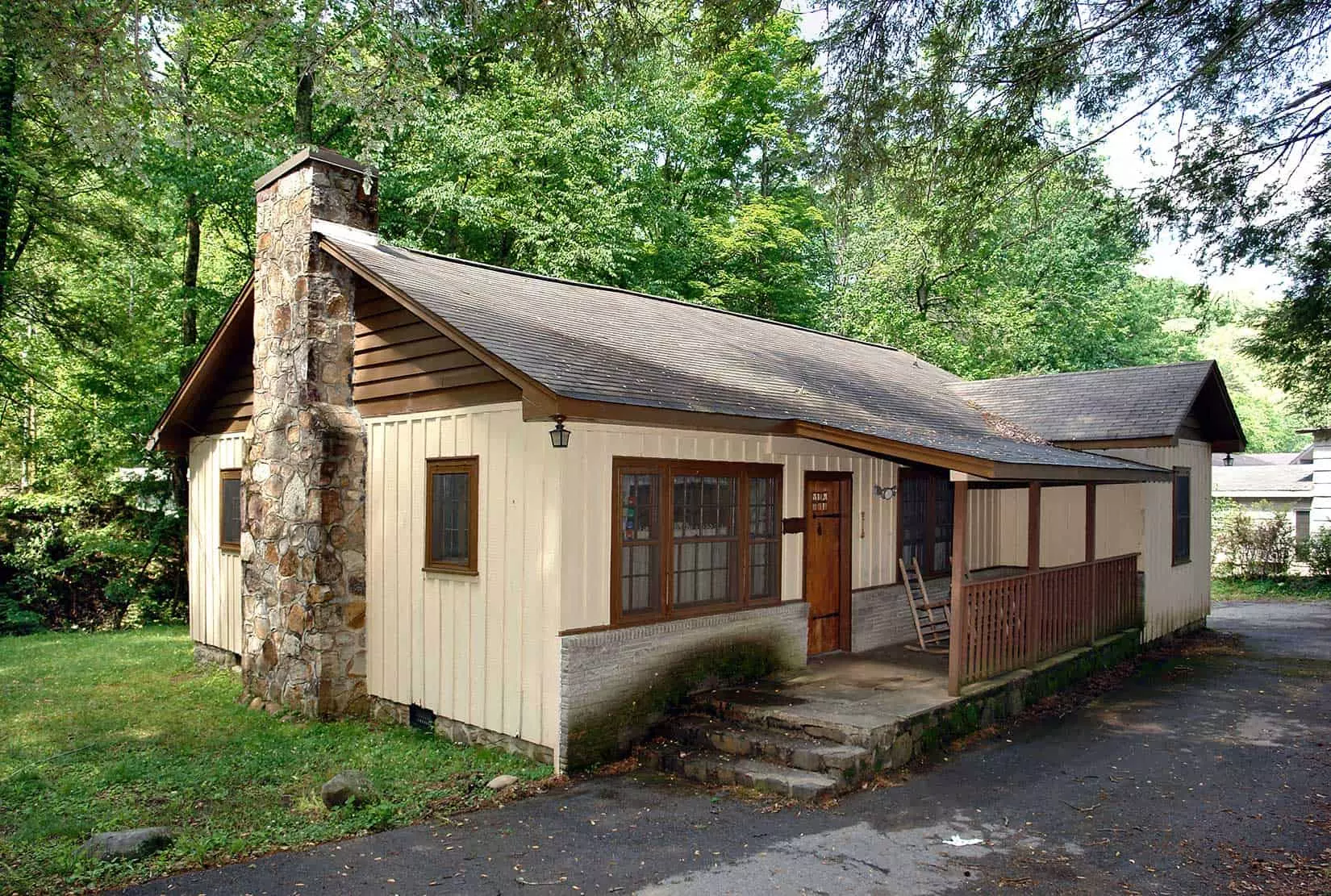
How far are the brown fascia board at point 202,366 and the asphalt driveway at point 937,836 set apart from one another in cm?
656

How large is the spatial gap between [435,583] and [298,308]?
3.11 metres

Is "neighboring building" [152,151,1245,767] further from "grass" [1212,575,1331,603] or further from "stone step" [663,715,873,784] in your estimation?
"grass" [1212,575,1331,603]

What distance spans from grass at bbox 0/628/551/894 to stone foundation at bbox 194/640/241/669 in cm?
54

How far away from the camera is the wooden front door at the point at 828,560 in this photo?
9734 millimetres

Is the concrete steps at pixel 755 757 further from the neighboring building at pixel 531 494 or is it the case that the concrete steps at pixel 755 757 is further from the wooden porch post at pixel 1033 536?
the wooden porch post at pixel 1033 536

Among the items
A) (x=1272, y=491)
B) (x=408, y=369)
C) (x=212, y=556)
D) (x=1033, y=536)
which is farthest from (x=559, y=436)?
(x=1272, y=491)

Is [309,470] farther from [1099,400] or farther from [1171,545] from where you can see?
[1171,545]

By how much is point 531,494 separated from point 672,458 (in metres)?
1.39

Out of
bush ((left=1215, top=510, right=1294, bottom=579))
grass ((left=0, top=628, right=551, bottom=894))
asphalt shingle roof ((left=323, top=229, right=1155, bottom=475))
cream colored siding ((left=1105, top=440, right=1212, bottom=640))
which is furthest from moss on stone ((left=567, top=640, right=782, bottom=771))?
bush ((left=1215, top=510, right=1294, bottom=579))

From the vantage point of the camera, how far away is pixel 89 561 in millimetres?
15289

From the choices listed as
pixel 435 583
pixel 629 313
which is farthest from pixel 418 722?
pixel 629 313

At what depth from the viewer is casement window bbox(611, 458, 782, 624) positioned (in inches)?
301

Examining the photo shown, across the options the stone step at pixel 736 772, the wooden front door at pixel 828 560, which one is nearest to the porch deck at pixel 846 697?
the wooden front door at pixel 828 560

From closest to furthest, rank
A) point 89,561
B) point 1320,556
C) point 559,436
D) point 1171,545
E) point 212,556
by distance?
point 559,436 → point 212,556 → point 1171,545 → point 89,561 → point 1320,556
